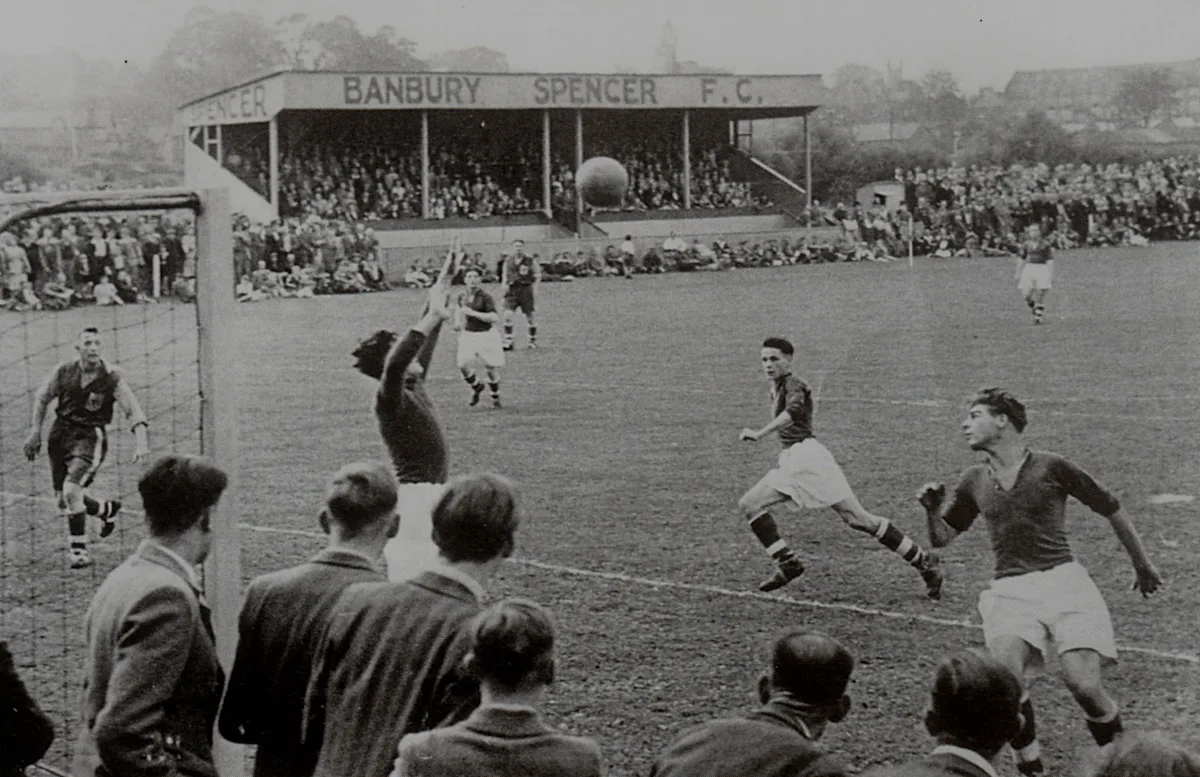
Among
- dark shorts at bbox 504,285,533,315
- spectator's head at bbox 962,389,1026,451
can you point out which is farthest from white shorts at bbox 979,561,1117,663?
dark shorts at bbox 504,285,533,315

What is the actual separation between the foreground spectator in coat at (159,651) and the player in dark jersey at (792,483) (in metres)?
5.63

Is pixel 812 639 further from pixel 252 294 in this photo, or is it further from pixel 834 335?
pixel 252 294

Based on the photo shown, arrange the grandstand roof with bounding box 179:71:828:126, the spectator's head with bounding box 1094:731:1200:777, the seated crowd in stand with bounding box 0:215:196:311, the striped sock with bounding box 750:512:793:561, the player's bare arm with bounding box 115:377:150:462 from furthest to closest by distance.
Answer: the grandstand roof with bounding box 179:71:828:126 → the seated crowd in stand with bounding box 0:215:196:311 → the player's bare arm with bounding box 115:377:150:462 → the striped sock with bounding box 750:512:793:561 → the spectator's head with bounding box 1094:731:1200:777

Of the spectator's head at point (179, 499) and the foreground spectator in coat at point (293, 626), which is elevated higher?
the spectator's head at point (179, 499)

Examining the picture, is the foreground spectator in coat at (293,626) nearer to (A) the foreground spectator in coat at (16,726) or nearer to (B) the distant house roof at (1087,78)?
(A) the foreground spectator in coat at (16,726)

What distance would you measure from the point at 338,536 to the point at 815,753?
185cm

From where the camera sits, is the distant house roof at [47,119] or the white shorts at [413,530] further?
the distant house roof at [47,119]

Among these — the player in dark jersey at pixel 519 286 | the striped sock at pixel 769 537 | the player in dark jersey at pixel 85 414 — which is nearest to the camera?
the striped sock at pixel 769 537

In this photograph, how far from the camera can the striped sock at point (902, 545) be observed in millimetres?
9492

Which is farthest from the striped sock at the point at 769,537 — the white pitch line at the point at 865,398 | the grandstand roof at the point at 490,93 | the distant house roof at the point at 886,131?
the distant house roof at the point at 886,131

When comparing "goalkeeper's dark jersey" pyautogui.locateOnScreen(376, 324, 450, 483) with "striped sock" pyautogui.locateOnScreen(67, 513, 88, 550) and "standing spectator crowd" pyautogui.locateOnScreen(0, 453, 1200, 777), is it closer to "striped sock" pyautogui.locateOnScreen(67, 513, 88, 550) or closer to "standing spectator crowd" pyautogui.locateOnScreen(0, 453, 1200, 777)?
"standing spectator crowd" pyautogui.locateOnScreen(0, 453, 1200, 777)

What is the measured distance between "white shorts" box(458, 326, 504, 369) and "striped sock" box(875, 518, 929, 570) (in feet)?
29.1

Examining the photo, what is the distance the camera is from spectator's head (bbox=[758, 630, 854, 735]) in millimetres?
3854

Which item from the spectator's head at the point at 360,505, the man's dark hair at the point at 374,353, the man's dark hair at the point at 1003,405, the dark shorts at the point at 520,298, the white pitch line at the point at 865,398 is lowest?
the white pitch line at the point at 865,398
